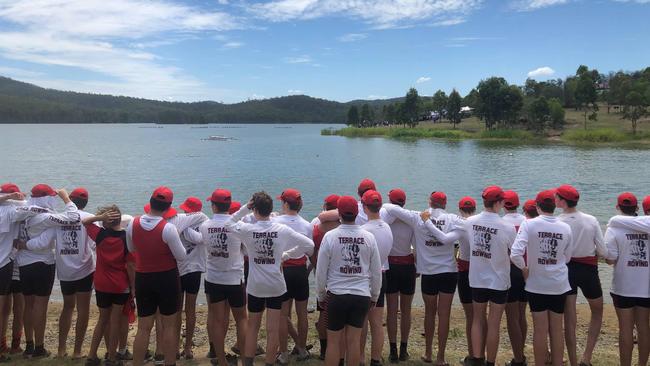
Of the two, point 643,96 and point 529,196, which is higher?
point 643,96

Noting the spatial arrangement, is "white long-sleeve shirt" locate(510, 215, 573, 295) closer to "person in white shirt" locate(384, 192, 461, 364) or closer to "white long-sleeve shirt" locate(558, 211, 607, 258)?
"white long-sleeve shirt" locate(558, 211, 607, 258)

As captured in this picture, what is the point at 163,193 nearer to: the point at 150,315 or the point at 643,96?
the point at 150,315

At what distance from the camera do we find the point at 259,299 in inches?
226

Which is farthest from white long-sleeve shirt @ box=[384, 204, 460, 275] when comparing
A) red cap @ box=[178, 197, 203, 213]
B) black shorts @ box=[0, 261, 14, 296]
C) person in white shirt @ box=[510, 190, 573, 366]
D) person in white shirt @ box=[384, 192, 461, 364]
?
black shorts @ box=[0, 261, 14, 296]

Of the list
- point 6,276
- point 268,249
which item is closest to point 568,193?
point 268,249

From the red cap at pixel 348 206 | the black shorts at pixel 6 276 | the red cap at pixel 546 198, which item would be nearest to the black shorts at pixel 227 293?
the red cap at pixel 348 206

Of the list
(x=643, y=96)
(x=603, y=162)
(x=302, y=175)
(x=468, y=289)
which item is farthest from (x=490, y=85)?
(x=468, y=289)

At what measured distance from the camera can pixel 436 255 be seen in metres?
6.34

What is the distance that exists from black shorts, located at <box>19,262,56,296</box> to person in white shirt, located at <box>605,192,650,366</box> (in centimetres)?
727

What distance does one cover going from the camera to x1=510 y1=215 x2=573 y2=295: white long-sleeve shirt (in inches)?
216

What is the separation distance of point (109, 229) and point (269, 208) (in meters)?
1.99

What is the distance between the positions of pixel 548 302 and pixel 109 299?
17.5ft

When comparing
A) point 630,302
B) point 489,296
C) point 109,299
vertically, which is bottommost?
point 630,302

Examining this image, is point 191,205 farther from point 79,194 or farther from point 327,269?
point 327,269
